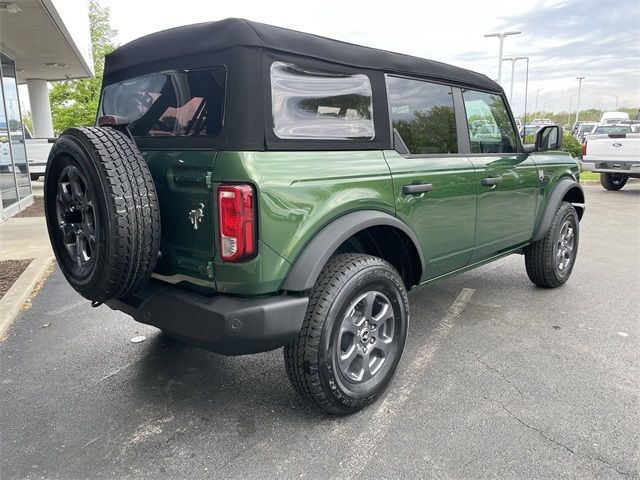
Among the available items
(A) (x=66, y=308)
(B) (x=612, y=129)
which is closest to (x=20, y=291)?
(A) (x=66, y=308)

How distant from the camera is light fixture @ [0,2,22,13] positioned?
24.6ft

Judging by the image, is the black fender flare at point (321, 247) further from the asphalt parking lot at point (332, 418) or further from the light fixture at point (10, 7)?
the light fixture at point (10, 7)

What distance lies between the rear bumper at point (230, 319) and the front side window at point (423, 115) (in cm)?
137

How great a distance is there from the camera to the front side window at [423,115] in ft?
10.0

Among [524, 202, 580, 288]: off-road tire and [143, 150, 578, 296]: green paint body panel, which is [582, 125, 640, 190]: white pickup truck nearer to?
[524, 202, 580, 288]: off-road tire

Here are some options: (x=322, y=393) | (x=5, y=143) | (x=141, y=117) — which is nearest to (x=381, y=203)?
(x=322, y=393)

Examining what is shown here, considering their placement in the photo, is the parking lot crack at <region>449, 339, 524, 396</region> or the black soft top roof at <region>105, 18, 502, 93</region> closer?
the black soft top roof at <region>105, 18, 502, 93</region>

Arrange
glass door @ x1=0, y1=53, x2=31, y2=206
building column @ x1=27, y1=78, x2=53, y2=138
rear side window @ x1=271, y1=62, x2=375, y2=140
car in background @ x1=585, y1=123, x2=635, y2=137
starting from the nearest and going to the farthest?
rear side window @ x1=271, y1=62, x2=375, y2=140 < glass door @ x1=0, y1=53, x2=31, y2=206 < car in background @ x1=585, y1=123, x2=635, y2=137 < building column @ x1=27, y1=78, x2=53, y2=138

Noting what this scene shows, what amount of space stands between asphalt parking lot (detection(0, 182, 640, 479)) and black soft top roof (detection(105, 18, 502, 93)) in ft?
6.21

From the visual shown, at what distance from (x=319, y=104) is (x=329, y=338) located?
3.98 ft

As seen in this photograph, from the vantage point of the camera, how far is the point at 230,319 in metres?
2.19

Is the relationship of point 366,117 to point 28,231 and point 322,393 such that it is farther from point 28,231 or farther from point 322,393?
point 28,231

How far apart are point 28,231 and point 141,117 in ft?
20.0

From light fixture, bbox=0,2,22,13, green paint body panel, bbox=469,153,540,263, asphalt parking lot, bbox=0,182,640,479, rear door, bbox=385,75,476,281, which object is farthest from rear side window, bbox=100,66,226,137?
light fixture, bbox=0,2,22,13
